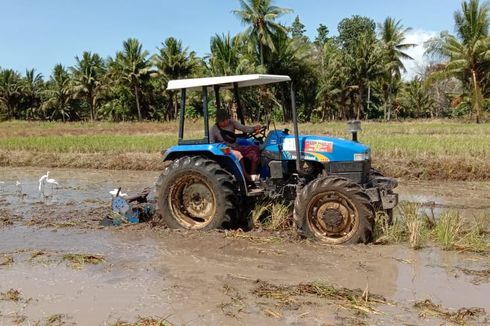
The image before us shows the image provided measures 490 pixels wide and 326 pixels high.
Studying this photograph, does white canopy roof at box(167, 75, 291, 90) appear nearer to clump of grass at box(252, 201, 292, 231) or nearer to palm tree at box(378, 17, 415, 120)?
clump of grass at box(252, 201, 292, 231)

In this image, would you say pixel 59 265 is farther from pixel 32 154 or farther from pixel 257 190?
pixel 32 154

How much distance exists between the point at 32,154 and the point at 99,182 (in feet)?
19.6

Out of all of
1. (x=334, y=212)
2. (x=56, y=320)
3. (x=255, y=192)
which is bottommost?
(x=56, y=320)

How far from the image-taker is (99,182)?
486 inches

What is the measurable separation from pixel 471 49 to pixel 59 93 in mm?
41169

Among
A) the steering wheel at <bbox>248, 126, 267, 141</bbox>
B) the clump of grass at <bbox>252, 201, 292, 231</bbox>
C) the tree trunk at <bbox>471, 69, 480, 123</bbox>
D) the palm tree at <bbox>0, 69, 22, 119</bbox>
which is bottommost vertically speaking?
the clump of grass at <bbox>252, 201, 292, 231</bbox>

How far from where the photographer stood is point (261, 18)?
111 feet

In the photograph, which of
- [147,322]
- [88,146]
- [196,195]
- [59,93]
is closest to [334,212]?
[196,195]

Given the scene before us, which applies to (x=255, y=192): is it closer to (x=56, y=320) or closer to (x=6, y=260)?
(x=6, y=260)

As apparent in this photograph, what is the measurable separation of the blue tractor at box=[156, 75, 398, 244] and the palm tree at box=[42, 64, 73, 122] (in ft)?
158

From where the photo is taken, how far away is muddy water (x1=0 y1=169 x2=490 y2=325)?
3.95 metres

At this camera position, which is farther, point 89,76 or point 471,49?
point 89,76

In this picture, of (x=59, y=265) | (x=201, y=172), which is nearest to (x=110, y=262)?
(x=59, y=265)

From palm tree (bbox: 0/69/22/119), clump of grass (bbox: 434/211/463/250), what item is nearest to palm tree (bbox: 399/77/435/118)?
palm tree (bbox: 0/69/22/119)
